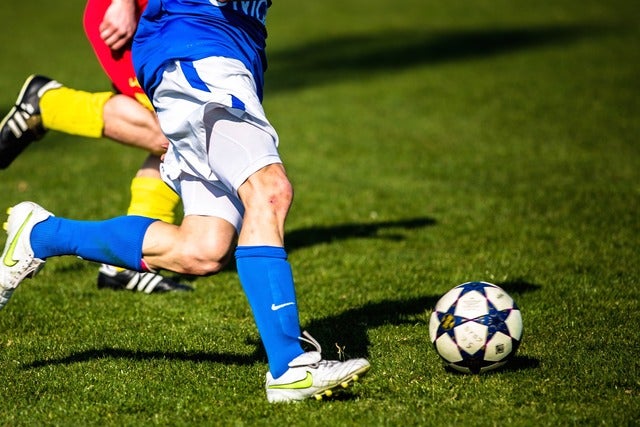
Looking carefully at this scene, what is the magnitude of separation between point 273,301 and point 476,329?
988mm

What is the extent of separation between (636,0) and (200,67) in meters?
21.5

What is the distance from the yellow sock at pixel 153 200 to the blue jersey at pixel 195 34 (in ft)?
4.62

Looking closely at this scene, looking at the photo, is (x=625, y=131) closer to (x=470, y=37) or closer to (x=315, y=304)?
(x=315, y=304)

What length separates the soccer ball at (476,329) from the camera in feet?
13.6

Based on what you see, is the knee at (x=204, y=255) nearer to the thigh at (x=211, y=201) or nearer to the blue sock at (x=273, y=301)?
the thigh at (x=211, y=201)

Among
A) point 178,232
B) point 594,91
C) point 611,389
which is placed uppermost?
point 178,232

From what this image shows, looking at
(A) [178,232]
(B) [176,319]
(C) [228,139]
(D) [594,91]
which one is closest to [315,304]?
(B) [176,319]

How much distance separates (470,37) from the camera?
1875 centimetres

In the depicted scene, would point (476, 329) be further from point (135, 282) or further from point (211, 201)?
A: point (135, 282)

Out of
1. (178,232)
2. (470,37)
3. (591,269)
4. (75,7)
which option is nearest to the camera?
(178,232)

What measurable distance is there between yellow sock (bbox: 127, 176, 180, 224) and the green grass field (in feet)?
1.73

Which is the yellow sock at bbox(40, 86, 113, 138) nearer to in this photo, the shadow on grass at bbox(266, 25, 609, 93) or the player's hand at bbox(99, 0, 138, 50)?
the player's hand at bbox(99, 0, 138, 50)

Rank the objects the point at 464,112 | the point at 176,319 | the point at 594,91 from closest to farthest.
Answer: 1. the point at 176,319
2. the point at 464,112
3. the point at 594,91

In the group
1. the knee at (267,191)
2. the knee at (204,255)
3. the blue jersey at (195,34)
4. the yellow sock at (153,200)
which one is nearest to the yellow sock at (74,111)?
the yellow sock at (153,200)
